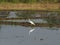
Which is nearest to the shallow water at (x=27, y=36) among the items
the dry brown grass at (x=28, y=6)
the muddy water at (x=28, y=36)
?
the muddy water at (x=28, y=36)

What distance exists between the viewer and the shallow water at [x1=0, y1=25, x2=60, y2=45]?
1645 centimetres

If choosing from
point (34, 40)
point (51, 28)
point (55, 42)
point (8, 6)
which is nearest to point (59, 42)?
point (55, 42)

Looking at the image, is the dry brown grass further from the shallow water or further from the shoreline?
the shallow water

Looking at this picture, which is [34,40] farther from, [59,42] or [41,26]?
[41,26]

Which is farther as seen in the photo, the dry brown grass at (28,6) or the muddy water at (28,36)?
the dry brown grass at (28,6)

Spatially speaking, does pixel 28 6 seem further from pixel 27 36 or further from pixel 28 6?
pixel 27 36

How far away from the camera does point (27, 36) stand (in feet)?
60.2

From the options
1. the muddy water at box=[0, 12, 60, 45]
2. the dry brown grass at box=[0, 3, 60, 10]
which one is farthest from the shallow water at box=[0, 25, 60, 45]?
the dry brown grass at box=[0, 3, 60, 10]

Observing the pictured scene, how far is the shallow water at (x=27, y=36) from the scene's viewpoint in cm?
1645

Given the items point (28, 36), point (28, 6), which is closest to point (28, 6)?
point (28, 6)

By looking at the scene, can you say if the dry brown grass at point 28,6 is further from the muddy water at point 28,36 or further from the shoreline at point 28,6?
the muddy water at point 28,36

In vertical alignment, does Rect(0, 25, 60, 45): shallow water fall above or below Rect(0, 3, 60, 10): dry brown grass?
above

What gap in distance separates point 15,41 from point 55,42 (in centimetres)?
→ 226

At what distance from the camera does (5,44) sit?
1581 cm
